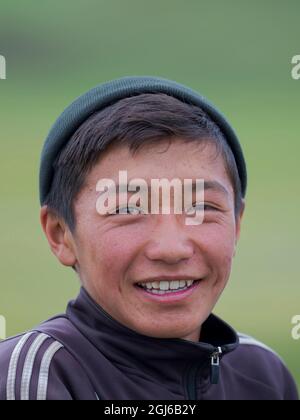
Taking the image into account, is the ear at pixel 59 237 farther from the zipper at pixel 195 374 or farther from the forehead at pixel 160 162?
the zipper at pixel 195 374

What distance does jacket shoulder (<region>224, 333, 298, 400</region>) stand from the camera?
1.37 metres

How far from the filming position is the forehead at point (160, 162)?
112 centimetres

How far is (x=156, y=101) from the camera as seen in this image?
1.22m

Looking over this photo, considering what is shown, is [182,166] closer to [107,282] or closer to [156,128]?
[156,128]

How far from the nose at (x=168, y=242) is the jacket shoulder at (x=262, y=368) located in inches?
14.6

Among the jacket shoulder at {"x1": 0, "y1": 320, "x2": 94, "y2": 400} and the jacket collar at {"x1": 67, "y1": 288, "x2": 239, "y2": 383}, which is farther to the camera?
the jacket collar at {"x1": 67, "y1": 288, "x2": 239, "y2": 383}

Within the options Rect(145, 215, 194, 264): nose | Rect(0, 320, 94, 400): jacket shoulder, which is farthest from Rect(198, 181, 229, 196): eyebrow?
Rect(0, 320, 94, 400): jacket shoulder

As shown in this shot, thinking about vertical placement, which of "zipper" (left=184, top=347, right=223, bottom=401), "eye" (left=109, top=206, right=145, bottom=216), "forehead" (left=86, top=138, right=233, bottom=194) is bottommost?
"zipper" (left=184, top=347, right=223, bottom=401)

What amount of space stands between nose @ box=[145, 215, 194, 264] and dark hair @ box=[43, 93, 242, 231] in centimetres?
14

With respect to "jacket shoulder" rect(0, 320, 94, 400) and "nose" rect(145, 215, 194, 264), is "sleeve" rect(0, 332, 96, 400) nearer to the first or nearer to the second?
"jacket shoulder" rect(0, 320, 94, 400)

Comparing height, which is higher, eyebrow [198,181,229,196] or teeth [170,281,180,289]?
eyebrow [198,181,229,196]
